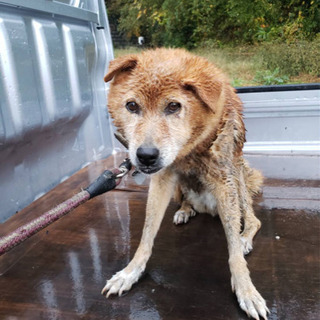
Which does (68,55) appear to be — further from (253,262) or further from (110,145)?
(253,262)

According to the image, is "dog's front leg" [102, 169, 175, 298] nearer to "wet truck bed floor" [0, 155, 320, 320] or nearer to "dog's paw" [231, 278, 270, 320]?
"wet truck bed floor" [0, 155, 320, 320]

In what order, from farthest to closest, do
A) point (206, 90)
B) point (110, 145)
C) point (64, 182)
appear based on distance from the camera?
point (110, 145) < point (64, 182) < point (206, 90)

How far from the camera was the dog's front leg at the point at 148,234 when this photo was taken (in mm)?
1833

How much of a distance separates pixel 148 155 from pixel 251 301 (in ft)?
2.87

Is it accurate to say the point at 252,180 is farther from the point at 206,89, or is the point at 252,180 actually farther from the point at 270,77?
the point at 270,77

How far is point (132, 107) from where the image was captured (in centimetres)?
179

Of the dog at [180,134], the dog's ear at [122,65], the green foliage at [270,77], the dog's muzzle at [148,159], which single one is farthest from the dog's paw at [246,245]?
the green foliage at [270,77]

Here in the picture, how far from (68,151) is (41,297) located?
5.16ft

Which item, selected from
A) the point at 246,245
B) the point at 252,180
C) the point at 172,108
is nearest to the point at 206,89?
the point at 172,108

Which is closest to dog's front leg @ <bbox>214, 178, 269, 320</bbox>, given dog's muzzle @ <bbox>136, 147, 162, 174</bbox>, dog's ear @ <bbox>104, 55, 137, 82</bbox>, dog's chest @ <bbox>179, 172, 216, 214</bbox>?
dog's chest @ <bbox>179, 172, 216, 214</bbox>

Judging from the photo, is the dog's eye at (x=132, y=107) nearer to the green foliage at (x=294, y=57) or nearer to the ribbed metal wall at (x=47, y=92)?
the ribbed metal wall at (x=47, y=92)

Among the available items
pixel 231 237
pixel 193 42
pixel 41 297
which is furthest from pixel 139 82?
pixel 193 42

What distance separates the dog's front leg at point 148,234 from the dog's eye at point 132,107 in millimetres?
482

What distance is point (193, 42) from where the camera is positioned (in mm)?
3891
